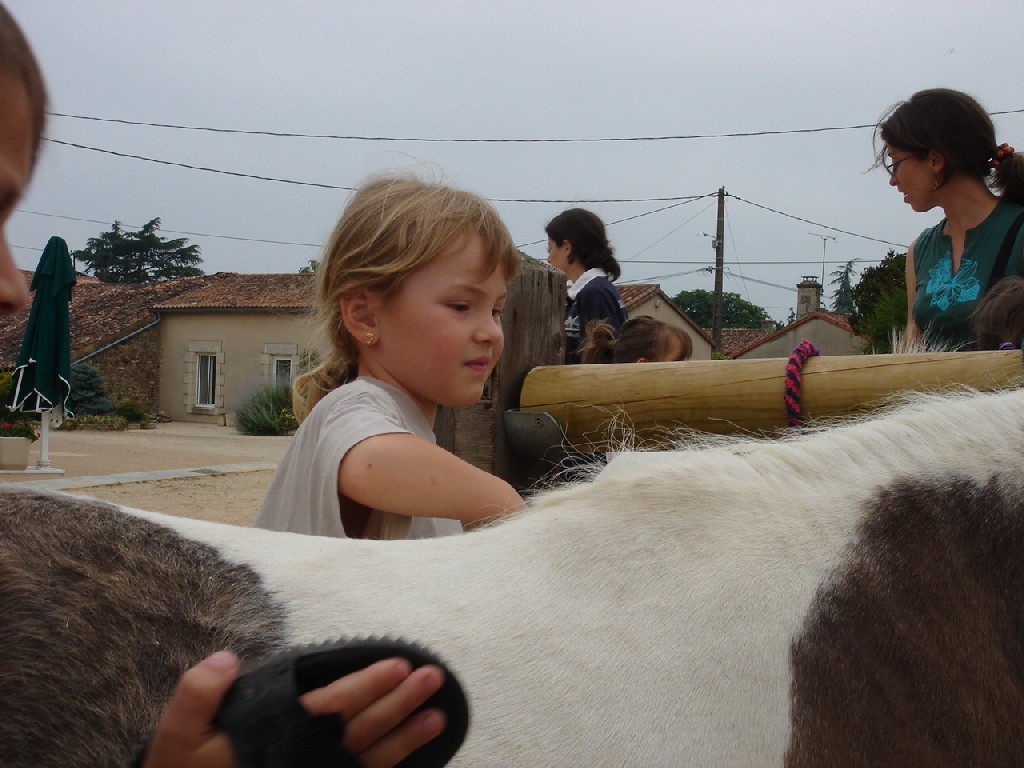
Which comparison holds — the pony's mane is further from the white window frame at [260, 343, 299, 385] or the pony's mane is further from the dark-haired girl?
the white window frame at [260, 343, 299, 385]

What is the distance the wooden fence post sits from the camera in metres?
2.56

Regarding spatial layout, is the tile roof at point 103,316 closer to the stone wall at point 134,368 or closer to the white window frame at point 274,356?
the stone wall at point 134,368

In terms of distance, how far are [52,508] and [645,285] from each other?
34.9 metres

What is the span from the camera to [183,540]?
1.17 metres

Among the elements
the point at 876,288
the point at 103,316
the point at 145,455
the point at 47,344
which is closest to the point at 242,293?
the point at 103,316

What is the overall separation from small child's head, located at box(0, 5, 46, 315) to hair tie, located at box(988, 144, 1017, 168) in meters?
2.44

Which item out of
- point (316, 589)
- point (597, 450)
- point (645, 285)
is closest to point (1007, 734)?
point (316, 589)

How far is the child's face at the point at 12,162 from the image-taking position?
2.30 ft

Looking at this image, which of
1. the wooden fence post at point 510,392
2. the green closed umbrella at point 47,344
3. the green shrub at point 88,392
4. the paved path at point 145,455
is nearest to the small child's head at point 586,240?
the wooden fence post at point 510,392

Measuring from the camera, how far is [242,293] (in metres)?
28.9

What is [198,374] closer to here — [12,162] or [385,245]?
[385,245]

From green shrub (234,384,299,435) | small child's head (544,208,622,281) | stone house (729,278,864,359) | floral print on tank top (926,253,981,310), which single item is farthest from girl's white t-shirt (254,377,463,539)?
stone house (729,278,864,359)

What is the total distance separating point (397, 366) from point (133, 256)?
5512cm

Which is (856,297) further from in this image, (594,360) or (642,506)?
(642,506)
